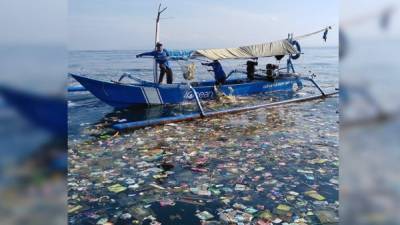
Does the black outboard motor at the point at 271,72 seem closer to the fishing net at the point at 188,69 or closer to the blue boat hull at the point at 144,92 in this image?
the blue boat hull at the point at 144,92

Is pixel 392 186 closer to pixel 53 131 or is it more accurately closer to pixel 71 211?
pixel 53 131

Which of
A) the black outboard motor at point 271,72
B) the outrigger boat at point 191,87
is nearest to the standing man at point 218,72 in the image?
the outrigger boat at point 191,87

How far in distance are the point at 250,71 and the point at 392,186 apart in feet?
47.7

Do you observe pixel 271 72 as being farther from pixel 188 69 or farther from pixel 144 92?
pixel 144 92

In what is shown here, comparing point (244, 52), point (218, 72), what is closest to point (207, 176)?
point (218, 72)

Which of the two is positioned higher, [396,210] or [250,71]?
[250,71]

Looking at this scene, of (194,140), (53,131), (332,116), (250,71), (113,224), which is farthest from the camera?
(250,71)

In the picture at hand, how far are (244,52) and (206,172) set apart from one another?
877 cm

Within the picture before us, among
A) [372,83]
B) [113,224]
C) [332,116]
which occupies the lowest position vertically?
[113,224]

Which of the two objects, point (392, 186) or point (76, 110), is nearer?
point (392, 186)

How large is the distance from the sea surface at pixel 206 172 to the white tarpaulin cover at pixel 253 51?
9.80ft

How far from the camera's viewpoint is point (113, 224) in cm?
459

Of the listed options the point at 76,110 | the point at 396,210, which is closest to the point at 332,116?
the point at 76,110

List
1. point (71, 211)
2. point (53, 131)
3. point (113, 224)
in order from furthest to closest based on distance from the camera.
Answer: point (71, 211) < point (113, 224) < point (53, 131)
